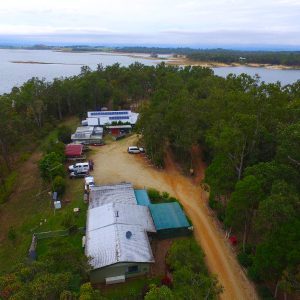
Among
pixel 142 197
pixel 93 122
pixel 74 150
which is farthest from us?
pixel 93 122

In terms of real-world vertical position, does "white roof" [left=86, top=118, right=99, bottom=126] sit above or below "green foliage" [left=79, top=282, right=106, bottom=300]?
below

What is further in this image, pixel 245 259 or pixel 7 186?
pixel 7 186

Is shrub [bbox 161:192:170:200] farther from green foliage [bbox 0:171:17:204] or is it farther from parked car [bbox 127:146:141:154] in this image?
green foliage [bbox 0:171:17:204]

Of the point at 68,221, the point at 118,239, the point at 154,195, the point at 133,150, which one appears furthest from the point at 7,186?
the point at 118,239

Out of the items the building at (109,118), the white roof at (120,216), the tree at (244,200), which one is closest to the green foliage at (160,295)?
the tree at (244,200)

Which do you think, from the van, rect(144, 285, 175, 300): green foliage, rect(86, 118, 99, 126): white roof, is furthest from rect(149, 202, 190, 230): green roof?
rect(86, 118, 99, 126): white roof

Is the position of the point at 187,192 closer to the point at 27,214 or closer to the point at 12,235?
the point at 27,214

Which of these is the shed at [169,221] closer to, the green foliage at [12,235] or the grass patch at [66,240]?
the grass patch at [66,240]

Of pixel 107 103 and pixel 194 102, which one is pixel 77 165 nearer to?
pixel 194 102
